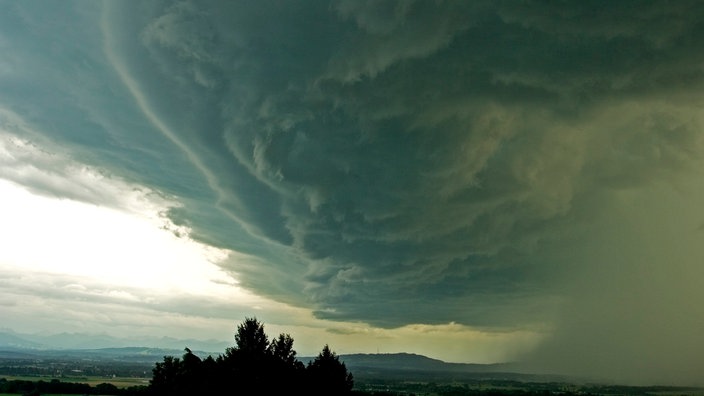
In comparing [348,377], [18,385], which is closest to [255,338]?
[348,377]

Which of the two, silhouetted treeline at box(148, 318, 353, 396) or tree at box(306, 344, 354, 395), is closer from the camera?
silhouetted treeline at box(148, 318, 353, 396)

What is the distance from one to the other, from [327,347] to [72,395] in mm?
101413

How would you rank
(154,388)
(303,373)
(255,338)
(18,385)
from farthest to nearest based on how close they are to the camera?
(18,385) → (154,388) → (303,373) → (255,338)

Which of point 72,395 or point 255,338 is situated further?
point 72,395

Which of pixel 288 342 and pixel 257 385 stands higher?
pixel 288 342

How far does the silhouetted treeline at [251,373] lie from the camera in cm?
5025

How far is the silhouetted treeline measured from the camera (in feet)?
165

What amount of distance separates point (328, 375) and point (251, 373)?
14.5 metres

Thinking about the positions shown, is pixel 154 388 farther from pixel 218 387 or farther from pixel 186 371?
pixel 218 387

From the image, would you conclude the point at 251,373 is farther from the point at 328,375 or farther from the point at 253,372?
the point at 328,375

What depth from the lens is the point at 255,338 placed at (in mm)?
54656

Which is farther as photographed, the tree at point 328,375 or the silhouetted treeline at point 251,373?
the tree at point 328,375

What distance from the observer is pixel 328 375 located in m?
63.0

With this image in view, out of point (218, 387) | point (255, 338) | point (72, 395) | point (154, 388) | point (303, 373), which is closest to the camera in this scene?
point (218, 387)
